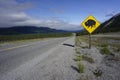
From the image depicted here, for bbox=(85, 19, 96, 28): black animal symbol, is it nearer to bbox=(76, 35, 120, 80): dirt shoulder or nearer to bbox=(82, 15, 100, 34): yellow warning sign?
bbox=(82, 15, 100, 34): yellow warning sign

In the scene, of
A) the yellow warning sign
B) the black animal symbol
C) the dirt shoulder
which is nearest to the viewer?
the dirt shoulder

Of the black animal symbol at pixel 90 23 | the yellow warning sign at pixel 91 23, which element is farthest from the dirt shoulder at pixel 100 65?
the black animal symbol at pixel 90 23

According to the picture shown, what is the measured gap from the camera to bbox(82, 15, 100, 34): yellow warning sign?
16.2 m

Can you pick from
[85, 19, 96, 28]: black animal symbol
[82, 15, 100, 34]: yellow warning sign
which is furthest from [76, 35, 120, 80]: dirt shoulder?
[85, 19, 96, 28]: black animal symbol

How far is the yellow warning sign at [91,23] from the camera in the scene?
16.2 m

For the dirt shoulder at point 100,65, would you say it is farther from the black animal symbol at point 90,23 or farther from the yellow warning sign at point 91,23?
the black animal symbol at point 90,23

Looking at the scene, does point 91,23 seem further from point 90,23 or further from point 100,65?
point 100,65

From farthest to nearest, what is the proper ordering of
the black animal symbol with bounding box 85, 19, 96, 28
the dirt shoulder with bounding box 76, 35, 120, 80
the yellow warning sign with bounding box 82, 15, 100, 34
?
the black animal symbol with bounding box 85, 19, 96, 28 → the yellow warning sign with bounding box 82, 15, 100, 34 → the dirt shoulder with bounding box 76, 35, 120, 80

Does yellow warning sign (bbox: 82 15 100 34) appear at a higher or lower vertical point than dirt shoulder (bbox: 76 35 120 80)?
higher

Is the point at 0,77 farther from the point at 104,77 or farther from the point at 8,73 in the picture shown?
the point at 104,77

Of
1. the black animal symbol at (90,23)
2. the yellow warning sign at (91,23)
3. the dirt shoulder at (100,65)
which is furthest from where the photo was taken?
the black animal symbol at (90,23)

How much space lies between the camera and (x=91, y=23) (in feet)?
54.1

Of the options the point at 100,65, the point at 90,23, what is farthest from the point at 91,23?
the point at 100,65

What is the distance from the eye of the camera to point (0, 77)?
5430 mm
